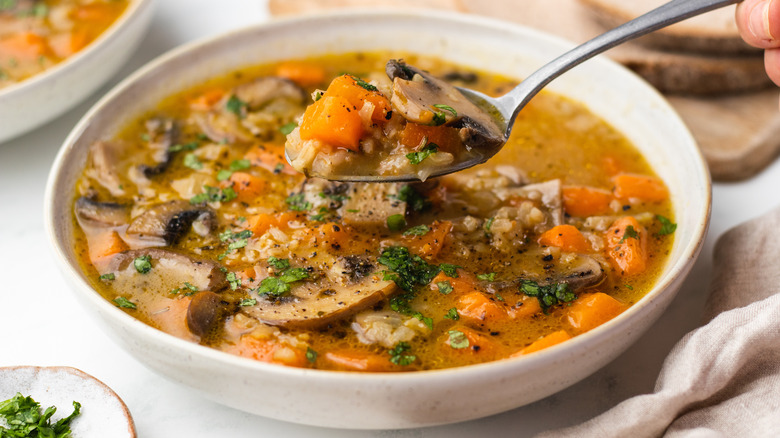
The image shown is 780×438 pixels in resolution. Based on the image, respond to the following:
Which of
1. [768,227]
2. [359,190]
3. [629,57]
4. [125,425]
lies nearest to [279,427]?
[125,425]

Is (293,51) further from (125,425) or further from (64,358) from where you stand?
(125,425)

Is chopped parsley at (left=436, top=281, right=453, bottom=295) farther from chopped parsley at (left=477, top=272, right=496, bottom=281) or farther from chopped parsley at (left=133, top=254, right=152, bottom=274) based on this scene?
chopped parsley at (left=133, top=254, right=152, bottom=274)

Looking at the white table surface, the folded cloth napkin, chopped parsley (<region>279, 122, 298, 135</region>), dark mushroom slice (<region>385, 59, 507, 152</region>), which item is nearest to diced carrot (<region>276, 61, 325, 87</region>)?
chopped parsley (<region>279, 122, 298, 135</region>)

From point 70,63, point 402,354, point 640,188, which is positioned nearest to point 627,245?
point 640,188

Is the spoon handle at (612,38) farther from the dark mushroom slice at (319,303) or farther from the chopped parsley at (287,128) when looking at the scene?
the chopped parsley at (287,128)

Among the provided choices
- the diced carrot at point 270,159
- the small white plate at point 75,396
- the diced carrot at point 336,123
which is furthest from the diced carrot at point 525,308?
the small white plate at point 75,396

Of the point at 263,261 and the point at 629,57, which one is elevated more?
the point at 629,57

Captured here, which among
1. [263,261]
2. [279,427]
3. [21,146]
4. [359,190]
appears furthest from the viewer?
[21,146]
